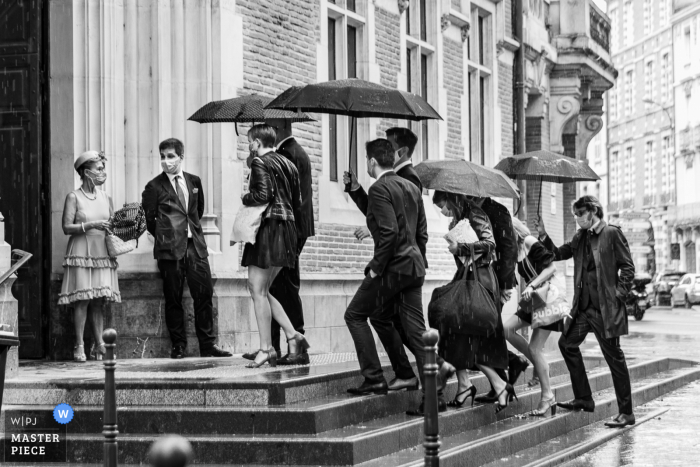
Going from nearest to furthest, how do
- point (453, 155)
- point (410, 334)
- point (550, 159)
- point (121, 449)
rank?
1. point (121, 449)
2. point (410, 334)
3. point (550, 159)
4. point (453, 155)

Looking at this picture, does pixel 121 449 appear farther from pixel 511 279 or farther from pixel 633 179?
pixel 633 179

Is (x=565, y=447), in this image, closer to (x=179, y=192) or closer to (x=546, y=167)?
(x=546, y=167)

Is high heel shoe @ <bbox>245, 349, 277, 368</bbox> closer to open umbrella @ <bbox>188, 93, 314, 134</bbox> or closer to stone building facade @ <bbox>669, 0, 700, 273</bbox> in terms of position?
open umbrella @ <bbox>188, 93, 314, 134</bbox>

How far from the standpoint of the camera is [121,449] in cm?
876

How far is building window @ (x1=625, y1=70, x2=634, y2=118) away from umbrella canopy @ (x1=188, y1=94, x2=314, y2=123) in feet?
230

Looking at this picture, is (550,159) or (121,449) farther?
(550,159)

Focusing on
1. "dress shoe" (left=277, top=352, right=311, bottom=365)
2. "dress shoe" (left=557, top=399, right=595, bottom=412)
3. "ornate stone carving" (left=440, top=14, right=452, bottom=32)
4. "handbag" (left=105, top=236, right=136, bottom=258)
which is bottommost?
"dress shoe" (left=557, top=399, right=595, bottom=412)

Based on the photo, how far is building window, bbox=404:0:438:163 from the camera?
19.5 m

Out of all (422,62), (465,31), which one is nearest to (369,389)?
(422,62)

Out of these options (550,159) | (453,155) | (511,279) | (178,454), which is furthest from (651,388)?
(178,454)

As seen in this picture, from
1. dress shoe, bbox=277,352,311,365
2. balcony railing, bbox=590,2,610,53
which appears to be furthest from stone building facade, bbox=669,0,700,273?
dress shoe, bbox=277,352,311,365

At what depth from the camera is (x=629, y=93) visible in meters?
80.9

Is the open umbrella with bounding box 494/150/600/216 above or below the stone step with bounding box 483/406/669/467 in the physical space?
above

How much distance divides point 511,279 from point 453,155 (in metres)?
9.57
